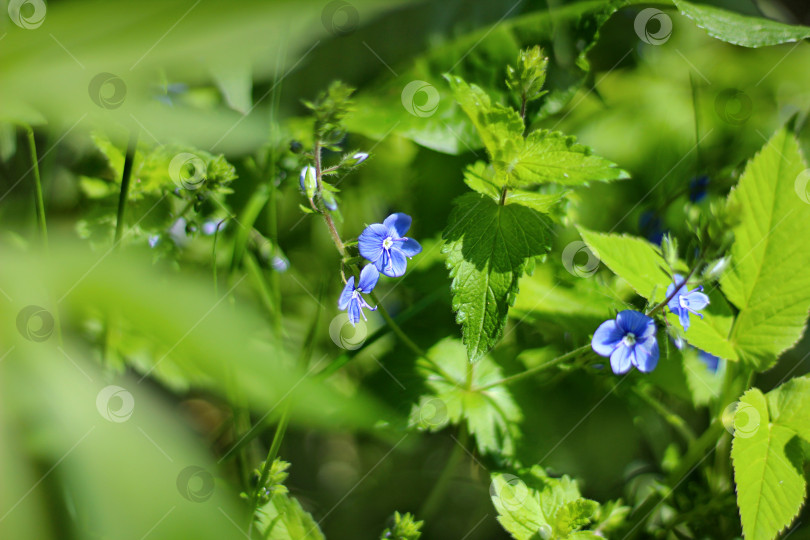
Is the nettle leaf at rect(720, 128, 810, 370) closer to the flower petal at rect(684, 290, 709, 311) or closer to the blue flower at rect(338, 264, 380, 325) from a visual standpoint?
the flower petal at rect(684, 290, 709, 311)

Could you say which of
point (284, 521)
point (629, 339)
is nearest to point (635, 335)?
point (629, 339)

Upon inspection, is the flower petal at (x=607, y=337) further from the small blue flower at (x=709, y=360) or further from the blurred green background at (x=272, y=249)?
the small blue flower at (x=709, y=360)

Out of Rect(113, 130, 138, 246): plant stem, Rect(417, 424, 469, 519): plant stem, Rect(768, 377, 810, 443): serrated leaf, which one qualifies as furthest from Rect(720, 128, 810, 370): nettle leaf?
Rect(113, 130, 138, 246): plant stem

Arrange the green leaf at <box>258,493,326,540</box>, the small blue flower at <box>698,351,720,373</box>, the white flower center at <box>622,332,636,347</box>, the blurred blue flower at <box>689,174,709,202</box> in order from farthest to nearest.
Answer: the blurred blue flower at <box>689,174,709,202</box> → the small blue flower at <box>698,351,720,373</box> → the green leaf at <box>258,493,326,540</box> → the white flower center at <box>622,332,636,347</box>

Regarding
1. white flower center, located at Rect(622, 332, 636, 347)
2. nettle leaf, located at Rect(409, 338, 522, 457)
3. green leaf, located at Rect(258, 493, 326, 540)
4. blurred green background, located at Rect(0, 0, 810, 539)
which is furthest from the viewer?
nettle leaf, located at Rect(409, 338, 522, 457)

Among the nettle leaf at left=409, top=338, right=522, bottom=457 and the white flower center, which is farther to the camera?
the nettle leaf at left=409, top=338, right=522, bottom=457

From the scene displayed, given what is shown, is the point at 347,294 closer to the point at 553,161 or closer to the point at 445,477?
the point at 553,161
